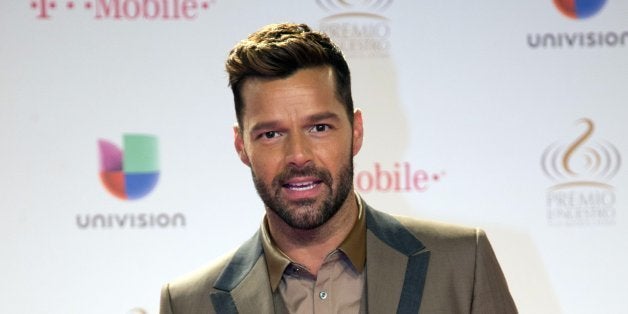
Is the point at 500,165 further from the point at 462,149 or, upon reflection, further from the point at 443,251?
the point at 443,251

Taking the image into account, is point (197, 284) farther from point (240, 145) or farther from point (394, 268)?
point (394, 268)

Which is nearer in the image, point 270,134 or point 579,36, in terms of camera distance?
point 270,134

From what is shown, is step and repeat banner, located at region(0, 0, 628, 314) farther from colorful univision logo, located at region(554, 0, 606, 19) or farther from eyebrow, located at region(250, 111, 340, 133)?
eyebrow, located at region(250, 111, 340, 133)

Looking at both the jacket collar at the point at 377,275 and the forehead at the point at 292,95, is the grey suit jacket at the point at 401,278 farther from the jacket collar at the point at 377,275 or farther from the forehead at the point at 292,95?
the forehead at the point at 292,95

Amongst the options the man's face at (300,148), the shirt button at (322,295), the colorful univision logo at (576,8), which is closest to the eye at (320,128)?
the man's face at (300,148)

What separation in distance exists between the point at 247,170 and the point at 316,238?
3.29 feet

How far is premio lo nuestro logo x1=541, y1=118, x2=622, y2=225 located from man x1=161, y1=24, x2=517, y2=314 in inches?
37.1

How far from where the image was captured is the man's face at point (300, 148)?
2.24m

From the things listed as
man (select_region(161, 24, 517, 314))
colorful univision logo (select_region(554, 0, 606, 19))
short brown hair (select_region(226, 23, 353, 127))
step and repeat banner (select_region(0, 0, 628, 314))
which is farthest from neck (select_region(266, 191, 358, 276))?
colorful univision logo (select_region(554, 0, 606, 19))

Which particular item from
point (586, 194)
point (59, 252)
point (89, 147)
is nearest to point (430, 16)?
point (586, 194)

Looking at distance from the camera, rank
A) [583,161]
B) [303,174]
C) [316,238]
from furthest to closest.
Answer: [583,161], [316,238], [303,174]

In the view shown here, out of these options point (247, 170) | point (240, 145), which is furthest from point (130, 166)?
point (240, 145)

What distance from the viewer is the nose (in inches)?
87.5

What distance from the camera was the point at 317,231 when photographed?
2.32 m
